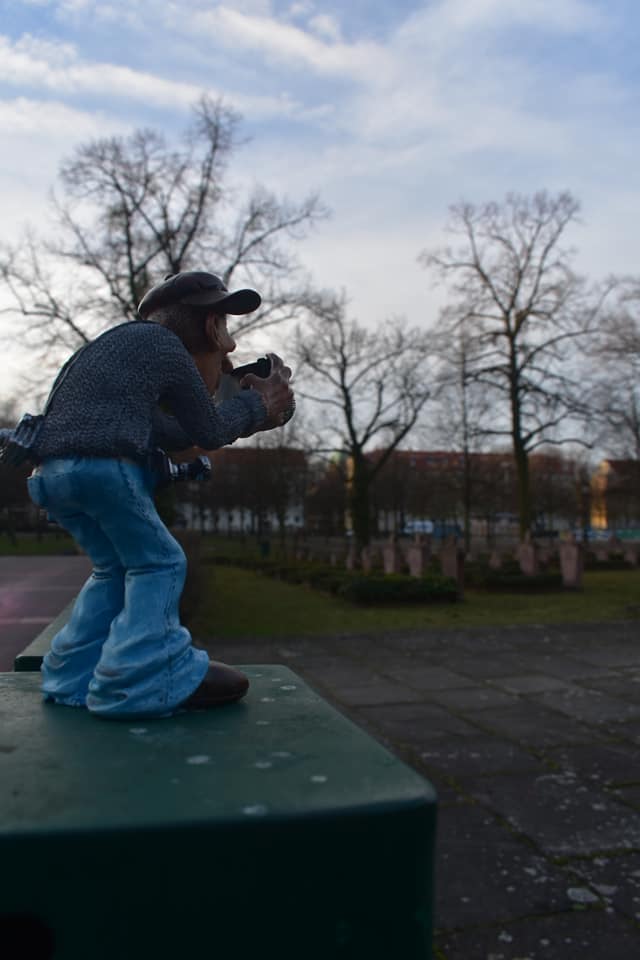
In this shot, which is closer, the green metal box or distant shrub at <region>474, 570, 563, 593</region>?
the green metal box

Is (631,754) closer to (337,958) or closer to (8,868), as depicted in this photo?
(337,958)

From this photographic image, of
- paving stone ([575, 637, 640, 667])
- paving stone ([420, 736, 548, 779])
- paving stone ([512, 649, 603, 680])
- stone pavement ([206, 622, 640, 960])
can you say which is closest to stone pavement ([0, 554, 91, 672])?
stone pavement ([206, 622, 640, 960])

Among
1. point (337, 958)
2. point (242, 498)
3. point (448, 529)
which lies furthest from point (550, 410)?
point (448, 529)

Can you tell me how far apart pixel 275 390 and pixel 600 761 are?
360 centimetres

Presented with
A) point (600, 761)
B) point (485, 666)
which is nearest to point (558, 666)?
point (485, 666)

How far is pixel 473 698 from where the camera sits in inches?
275

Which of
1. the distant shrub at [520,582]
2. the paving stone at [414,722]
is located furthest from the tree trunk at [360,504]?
the paving stone at [414,722]

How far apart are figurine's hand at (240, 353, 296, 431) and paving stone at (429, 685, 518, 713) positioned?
174 inches

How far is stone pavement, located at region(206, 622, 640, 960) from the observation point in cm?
291

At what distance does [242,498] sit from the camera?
48.8m

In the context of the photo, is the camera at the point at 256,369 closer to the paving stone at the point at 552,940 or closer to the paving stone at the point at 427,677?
the paving stone at the point at 552,940

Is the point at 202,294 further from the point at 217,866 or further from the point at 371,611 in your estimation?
the point at 371,611

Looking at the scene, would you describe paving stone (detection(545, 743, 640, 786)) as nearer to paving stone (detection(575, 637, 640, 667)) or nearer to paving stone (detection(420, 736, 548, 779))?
paving stone (detection(420, 736, 548, 779))

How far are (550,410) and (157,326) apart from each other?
23.3 m
